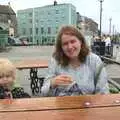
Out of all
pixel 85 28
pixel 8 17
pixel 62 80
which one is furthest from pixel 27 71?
pixel 8 17

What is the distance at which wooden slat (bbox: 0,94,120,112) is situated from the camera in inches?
122

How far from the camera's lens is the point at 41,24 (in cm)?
9062

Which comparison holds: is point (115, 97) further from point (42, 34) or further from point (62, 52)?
point (42, 34)

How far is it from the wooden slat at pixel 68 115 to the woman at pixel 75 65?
999 mm

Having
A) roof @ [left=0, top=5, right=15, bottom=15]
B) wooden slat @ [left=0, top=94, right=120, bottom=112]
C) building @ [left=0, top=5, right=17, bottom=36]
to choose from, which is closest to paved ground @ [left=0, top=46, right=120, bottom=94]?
wooden slat @ [left=0, top=94, right=120, bottom=112]

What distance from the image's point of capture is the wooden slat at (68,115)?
281 centimetres

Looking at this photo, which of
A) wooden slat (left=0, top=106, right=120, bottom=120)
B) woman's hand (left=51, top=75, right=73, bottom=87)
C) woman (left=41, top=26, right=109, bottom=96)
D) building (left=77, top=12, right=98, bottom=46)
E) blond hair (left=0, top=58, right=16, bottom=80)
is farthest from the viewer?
building (left=77, top=12, right=98, bottom=46)

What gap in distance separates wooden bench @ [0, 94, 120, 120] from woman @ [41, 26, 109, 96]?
63 cm

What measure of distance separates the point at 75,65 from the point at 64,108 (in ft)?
3.79

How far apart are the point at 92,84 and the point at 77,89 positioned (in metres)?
0.19

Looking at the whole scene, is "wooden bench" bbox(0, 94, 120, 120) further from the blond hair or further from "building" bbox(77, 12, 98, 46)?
"building" bbox(77, 12, 98, 46)

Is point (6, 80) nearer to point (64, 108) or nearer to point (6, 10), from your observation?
point (64, 108)

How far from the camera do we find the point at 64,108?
120 inches

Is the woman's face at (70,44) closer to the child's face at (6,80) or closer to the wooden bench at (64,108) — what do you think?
the child's face at (6,80)
